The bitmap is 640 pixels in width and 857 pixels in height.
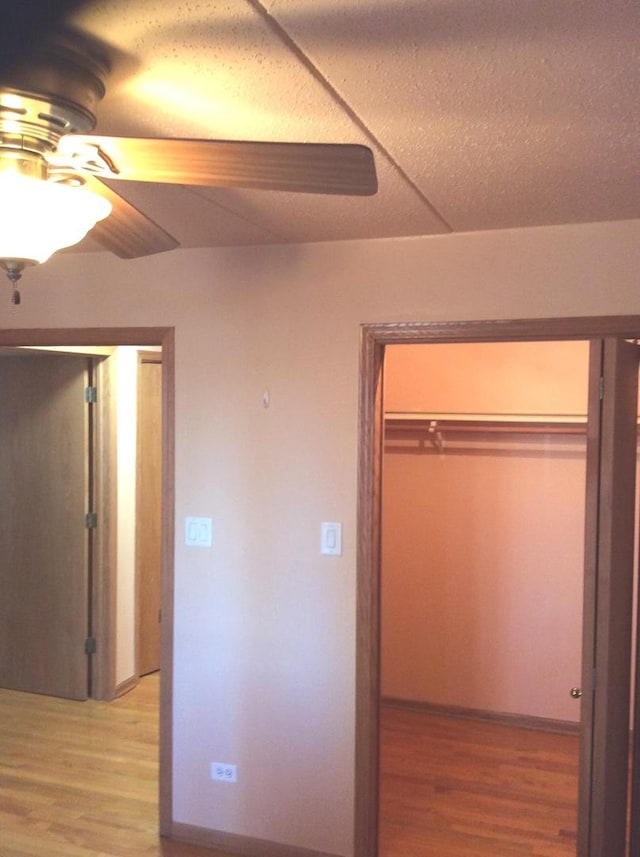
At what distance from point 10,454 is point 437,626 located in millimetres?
2722

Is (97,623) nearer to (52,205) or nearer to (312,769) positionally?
(312,769)

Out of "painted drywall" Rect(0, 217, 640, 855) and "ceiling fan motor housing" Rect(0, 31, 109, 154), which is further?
"painted drywall" Rect(0, 217, 640, 855)

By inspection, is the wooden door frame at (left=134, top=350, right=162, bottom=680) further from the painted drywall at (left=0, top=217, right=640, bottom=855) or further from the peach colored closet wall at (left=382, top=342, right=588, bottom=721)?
the painted drywall at (left=0, top=217, right=640, bottom=855)

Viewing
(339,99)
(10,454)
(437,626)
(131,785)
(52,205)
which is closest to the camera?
(52,205)

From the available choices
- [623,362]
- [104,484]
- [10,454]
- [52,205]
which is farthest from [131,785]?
[52,205]

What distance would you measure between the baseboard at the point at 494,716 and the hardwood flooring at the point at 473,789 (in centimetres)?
4

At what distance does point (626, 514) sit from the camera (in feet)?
8.94

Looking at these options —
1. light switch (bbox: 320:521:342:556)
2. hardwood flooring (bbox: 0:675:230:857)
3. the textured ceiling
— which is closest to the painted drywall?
light switch (bbox: 320:521:342:556)

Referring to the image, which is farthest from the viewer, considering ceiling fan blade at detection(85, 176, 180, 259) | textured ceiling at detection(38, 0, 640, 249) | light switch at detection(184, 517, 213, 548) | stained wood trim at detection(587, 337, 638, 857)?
light switch at detection(184, 517, 213, 548)

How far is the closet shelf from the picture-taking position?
4.14 metres

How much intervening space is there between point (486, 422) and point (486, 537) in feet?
2.05

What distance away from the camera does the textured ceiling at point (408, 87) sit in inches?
49.5

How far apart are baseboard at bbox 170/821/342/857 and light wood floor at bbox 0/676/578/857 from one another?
4 centimetres

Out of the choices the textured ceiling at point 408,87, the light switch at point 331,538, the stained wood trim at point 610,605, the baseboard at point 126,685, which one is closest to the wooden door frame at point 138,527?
the baseboard at point 126,685
